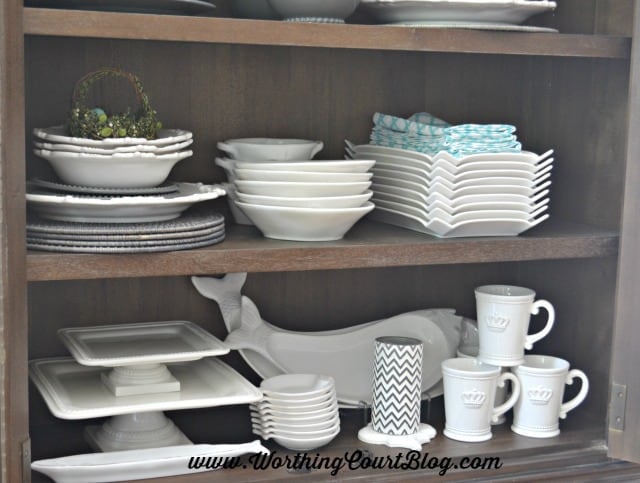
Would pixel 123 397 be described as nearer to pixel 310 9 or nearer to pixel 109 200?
pixel 109 200

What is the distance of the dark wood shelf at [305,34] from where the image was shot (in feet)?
4.33

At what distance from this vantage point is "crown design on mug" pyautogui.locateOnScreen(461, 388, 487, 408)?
167cm

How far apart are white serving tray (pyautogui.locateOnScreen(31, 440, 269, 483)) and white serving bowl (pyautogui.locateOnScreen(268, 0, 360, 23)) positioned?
0.66 m

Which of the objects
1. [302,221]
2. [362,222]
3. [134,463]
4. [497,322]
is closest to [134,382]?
[134,463]

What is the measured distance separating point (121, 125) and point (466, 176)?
57 centimetres

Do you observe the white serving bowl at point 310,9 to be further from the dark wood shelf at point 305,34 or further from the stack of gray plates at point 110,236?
the stack of gray plates at point 110,236

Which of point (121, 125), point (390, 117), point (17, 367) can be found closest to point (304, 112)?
point (390, 117)

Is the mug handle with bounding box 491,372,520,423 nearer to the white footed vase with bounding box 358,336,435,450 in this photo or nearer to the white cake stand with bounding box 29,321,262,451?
the white footed vase with bounding box 358,336,435,450

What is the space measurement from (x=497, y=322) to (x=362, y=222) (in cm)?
30

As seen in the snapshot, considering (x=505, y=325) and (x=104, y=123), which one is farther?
(x=505, y=325)

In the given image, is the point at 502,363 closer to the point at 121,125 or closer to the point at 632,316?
the point at 632,316

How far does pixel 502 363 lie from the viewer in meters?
1.72

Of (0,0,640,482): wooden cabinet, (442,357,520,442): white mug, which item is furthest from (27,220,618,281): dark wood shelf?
(442,357,520,442): white mug

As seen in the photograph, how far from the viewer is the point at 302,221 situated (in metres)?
Answer: 1.55
